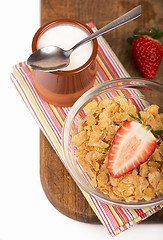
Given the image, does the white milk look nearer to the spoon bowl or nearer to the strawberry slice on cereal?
the spoon bowl

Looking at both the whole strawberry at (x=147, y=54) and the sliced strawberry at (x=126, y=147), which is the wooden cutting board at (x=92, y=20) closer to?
the whole strawberry at (x=147, y=54)

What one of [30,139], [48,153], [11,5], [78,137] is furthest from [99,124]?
[11,5]

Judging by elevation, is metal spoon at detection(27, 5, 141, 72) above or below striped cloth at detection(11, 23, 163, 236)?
above

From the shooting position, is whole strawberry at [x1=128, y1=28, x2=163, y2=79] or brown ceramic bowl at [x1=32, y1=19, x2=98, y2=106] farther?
whole strawberry at [x1=128, y1=28, x2=163, y2=79]

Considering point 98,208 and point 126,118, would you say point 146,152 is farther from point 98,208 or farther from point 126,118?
point 98,208

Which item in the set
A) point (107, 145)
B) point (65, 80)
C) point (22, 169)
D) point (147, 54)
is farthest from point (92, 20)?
point (22, 169)

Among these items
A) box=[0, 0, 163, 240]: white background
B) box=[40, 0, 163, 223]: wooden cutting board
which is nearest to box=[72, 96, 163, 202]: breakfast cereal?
box=[40, 0, 163, 223]: wooden cutting board

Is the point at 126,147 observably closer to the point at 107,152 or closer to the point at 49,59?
the point at 107,152
